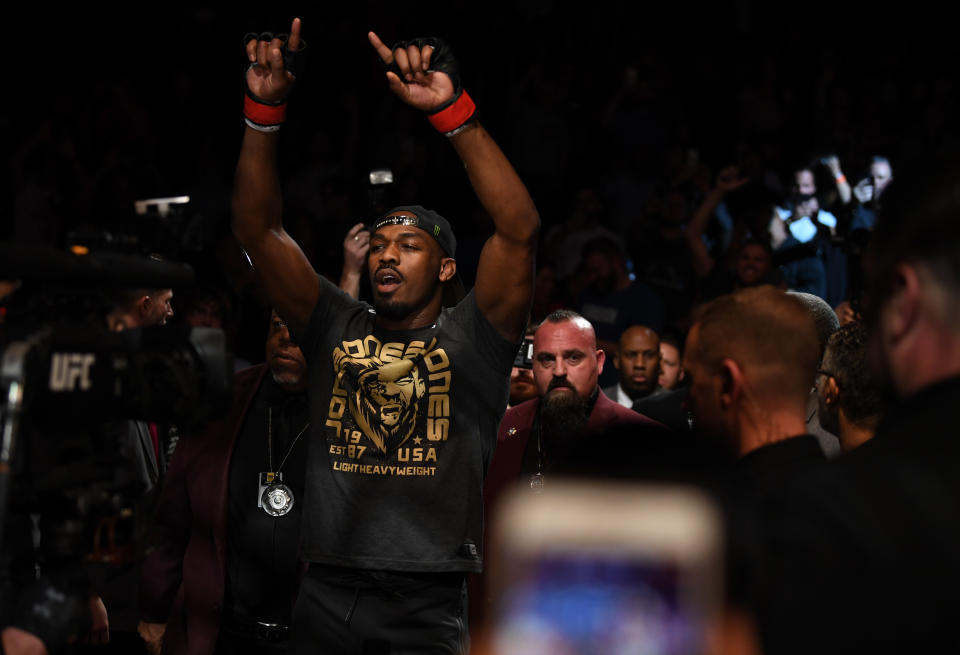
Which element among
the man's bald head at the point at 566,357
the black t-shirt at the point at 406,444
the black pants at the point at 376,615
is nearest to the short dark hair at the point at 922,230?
the black t-shirt at the point at 406,444

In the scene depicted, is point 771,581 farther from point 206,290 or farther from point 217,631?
point 206,290

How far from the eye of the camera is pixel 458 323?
3.31m

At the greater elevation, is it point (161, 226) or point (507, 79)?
point (507, 79)

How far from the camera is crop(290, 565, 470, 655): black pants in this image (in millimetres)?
3090

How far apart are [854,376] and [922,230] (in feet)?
5.36

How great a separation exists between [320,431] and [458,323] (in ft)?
1.71

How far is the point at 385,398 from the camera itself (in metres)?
3.20

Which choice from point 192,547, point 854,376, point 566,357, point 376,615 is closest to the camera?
point 854,376

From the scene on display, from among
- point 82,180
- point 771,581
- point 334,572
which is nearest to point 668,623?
point 771,581

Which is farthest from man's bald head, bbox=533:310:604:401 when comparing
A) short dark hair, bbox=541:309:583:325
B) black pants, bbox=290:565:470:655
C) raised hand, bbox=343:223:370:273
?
black pants, bbox=290:565:470:655

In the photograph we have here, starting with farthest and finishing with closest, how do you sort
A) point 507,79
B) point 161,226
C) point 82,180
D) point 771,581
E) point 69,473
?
point 507,79 → point 82,180 → point 161,226 → point 69,473 → point 771,581

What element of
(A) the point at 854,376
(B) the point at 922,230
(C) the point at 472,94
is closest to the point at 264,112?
(A) the point at 854,376

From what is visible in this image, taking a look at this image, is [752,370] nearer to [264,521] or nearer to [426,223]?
[426,223]

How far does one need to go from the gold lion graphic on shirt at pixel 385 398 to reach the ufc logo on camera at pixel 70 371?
1433 millimetres
